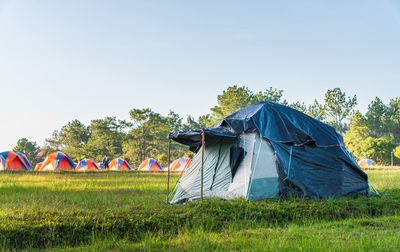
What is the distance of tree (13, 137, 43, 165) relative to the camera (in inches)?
2574

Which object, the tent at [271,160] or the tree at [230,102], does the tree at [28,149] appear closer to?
the tree at [230,102]

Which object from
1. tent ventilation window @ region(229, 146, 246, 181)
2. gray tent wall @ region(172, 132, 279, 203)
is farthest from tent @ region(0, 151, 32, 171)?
tent ventilation window @ region(229, 146, 246, 181)

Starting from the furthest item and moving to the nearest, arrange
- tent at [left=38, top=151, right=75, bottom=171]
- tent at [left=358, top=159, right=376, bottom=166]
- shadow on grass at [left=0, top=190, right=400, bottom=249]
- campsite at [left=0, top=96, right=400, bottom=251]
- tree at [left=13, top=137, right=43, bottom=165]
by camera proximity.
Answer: tree at [left=13, top=137, right=43, bottom=165] → tent at [left=358, top=159, right=376, bottom=166] → tent at [left=38, top=151, right=75, bottom=171] → shadow on grass at [left=0, top=190, right=400, bottom=249] → campsite at [left=0, top=96, right=400, bottom=251]

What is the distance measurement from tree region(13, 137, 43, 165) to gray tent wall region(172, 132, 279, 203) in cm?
6526

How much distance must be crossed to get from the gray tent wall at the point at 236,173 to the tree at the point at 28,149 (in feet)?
214

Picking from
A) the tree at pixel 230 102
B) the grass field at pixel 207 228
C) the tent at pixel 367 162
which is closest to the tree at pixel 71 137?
the tree at pixel 230 102

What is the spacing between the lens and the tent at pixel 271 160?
8.16 m

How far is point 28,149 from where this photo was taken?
217 feet

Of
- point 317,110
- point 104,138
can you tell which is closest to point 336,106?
point 317,110

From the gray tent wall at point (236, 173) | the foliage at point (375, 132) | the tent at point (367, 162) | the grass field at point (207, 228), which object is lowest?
the tent at point (367, 162)

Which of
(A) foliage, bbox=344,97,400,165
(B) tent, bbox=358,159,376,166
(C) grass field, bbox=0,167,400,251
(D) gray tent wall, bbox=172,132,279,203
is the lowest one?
(B) tent, bbox=358,159,376,166

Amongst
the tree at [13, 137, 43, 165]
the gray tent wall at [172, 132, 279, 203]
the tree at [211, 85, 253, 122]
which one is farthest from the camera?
the tree at [13, 137, 43, 165]

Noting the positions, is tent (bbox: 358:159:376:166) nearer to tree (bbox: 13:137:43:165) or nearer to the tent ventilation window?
the tent ventilation window

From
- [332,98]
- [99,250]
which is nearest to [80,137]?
[332,98]
